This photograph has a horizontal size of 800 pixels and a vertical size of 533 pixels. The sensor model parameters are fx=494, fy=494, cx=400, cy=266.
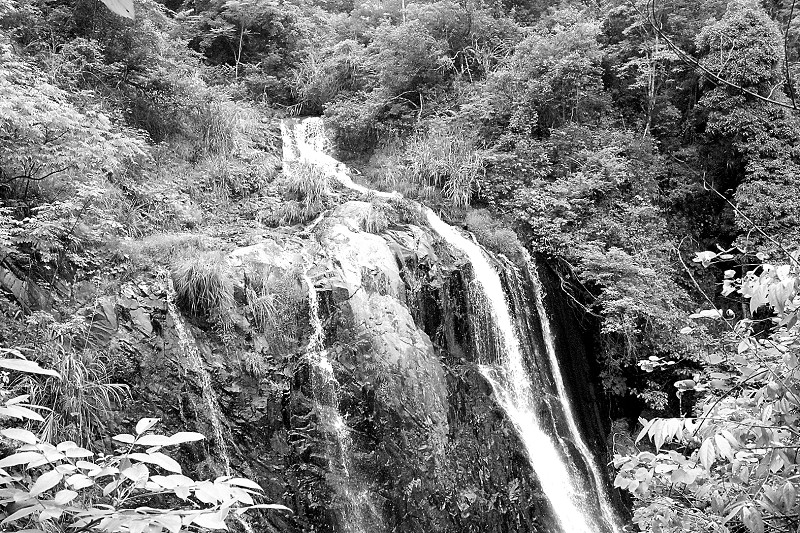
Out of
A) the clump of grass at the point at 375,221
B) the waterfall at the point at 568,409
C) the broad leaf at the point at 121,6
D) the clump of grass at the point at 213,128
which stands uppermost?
the clump of grass at the point at 213,128

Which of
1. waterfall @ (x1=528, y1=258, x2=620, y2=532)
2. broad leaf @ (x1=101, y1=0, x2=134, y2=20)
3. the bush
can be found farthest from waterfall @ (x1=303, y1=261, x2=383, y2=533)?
broad leaf @ (x1=101, y1=0, x2=134, y2=20)

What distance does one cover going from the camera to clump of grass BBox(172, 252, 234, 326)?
5078 millimetres

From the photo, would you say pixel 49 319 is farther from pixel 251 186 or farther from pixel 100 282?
pixel 251 186

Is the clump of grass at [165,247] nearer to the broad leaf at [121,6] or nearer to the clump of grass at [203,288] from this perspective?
the clump of grass at [203,288]

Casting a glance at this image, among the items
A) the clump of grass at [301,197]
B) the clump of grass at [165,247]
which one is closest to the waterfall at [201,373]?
the clump of grass at [165,247]

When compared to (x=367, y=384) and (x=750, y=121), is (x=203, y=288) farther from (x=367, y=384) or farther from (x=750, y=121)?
(x=750, y=121)

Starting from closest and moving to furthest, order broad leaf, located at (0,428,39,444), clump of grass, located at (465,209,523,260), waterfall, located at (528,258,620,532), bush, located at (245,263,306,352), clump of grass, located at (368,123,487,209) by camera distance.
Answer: broad leaf, located at (0,428,39,444)
bush, located at (245,263,306,352)
waterfall, located at (528,258,620,532)
clump of grass, located at (465,209,523,260)
clump of grass, located at (368,123,487,209)

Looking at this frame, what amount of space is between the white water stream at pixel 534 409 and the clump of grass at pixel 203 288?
3530 millimetres

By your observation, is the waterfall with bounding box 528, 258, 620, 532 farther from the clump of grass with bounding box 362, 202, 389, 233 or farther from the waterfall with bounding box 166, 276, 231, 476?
the waterfall with bounding box 166, 276, 231, 476

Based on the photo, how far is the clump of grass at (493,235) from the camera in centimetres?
849

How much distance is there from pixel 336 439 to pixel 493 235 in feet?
15.8

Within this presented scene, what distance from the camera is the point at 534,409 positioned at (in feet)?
22.6

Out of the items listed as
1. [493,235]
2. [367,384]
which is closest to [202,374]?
[367,384]

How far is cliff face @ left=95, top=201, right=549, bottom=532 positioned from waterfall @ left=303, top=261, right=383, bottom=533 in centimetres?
1
